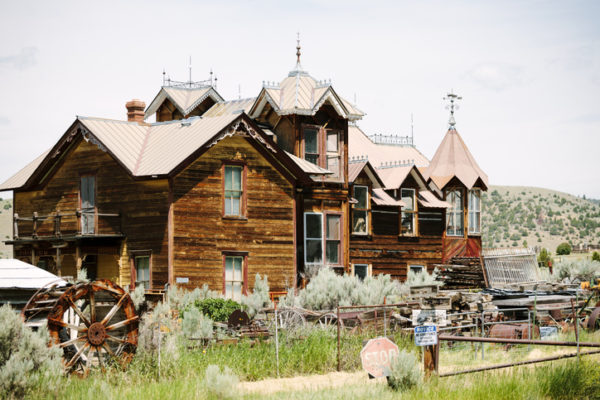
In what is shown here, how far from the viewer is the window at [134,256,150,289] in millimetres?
29031

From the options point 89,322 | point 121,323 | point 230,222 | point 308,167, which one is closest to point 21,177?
point 230,222

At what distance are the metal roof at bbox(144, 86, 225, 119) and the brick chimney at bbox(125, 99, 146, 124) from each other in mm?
2913

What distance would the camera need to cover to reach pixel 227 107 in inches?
1439

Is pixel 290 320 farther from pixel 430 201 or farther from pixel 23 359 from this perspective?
pixel 430 201

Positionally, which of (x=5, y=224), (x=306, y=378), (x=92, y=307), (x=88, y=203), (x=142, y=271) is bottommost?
(x=306, y=378)

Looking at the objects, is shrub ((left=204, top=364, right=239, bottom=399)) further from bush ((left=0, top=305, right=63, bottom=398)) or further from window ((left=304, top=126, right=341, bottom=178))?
window ((left=304, top=126, right=341, bottom=178))

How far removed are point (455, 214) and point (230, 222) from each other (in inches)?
565

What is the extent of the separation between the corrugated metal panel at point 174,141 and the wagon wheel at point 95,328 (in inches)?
321

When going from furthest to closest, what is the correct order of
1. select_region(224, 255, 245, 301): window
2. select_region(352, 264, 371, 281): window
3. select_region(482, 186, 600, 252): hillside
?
1. select_region(482, 186, 600, 252): hillside
2. select_region(352, 264, 371, 281): window
3. select_region(224, 255, 245, 301): window

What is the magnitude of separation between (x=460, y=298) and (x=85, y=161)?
566 inches

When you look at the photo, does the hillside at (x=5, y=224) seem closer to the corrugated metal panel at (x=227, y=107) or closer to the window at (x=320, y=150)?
the corrugated metal panel at (x=227, y=107)

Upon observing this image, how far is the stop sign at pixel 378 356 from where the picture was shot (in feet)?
52.1

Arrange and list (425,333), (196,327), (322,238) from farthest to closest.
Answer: (322,238)
(196,327)
(425,333)

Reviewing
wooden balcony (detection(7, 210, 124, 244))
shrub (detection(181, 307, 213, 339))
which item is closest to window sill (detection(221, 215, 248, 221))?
wooden balcony (detection(7, 210, 124, 244))
